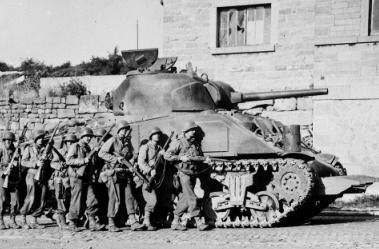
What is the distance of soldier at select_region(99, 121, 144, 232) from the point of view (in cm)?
1379

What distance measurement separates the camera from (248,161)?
13992 millimetres

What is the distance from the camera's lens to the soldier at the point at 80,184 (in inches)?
546

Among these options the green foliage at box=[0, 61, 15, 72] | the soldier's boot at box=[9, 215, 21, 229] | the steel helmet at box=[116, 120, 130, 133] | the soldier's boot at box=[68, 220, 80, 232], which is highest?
the green foliage at box=[0, 61, 15, 72]

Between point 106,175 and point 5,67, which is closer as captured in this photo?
point 106,175

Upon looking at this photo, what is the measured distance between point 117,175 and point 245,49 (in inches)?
398

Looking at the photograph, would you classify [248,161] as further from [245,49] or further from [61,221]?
[245,49]

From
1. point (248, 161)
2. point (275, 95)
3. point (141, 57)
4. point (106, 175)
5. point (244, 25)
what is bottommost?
point (106, 175)

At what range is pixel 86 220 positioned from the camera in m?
14.4

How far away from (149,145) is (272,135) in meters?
2.34

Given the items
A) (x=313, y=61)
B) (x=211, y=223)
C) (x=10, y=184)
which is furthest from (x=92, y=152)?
(x=313, y=61)

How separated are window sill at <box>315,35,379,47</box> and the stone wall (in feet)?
22.1

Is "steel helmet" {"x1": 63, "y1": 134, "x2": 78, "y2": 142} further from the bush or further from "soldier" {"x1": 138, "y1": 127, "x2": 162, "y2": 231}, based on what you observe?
→ the bush

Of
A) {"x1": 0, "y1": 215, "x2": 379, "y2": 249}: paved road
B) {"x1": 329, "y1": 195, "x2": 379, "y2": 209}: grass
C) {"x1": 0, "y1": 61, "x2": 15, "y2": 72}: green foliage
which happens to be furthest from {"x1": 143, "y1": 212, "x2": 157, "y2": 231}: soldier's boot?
{"x1": 0, "y1": 61, "x2": 15, "y2": 72}: green foliage

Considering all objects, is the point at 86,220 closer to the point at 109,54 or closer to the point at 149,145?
the point at 149,145
